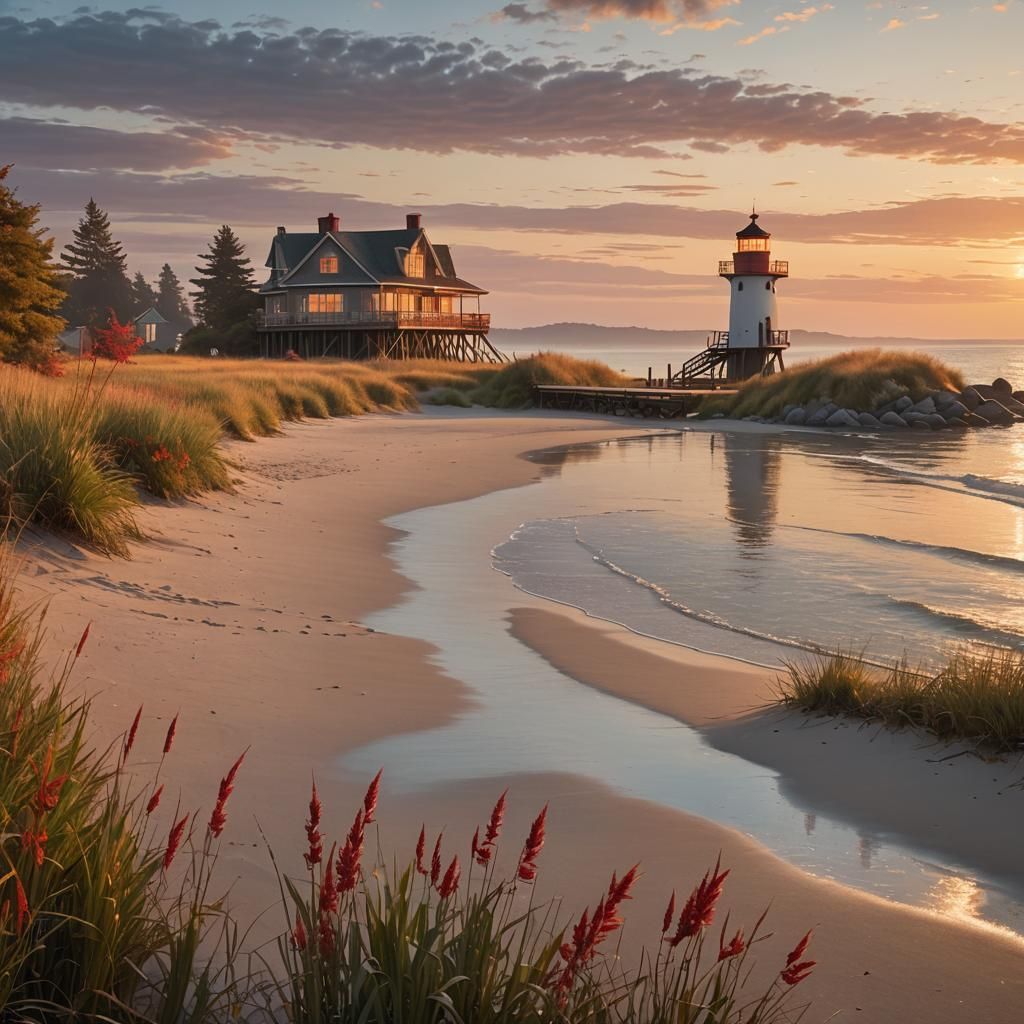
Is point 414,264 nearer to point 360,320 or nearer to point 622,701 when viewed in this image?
point 360,320

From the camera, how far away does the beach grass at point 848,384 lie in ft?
169

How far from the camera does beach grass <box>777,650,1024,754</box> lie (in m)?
6.55

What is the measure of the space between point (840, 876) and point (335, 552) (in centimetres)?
992

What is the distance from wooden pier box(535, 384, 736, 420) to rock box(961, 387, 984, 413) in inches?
422

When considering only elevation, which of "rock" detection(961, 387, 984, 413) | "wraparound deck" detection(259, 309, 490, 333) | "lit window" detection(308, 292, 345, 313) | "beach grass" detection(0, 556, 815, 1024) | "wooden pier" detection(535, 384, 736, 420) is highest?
"lit window" detection(308, 292, 345, 313)

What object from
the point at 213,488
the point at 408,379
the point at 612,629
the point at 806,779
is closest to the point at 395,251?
the point at 408,379

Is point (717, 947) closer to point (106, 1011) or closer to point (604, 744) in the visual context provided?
point (106, 1011)

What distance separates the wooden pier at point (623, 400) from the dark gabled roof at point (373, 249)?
2080cm

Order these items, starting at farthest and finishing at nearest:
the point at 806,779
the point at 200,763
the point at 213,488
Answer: the point at 213,488, the point at 806,779, the point at 200,763

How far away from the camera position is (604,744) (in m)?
7.18

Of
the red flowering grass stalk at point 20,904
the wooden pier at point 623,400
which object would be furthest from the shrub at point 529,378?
the red flowering grass stalk at point 20,904

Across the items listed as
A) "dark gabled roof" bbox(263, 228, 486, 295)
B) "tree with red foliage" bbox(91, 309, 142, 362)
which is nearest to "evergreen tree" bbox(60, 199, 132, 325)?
"dark gabled roof" bbox(263, 228, 486, 295)

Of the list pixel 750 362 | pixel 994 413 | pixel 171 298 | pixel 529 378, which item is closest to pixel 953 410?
pixel 994 413

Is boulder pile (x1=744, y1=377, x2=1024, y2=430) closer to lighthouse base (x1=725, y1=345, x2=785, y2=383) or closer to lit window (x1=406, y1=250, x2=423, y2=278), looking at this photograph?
lighthouse base (x1=725, y1=345, x2=785, y2=383)
